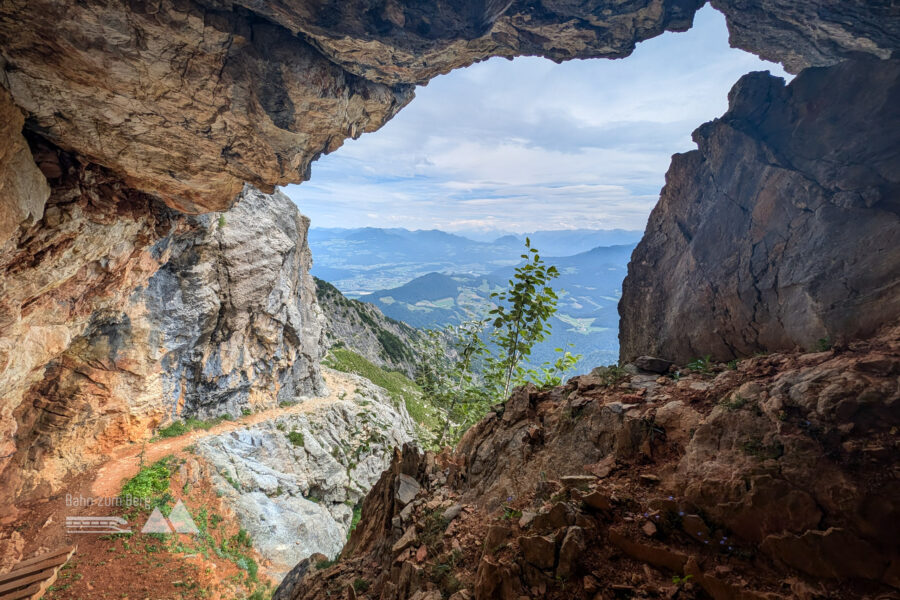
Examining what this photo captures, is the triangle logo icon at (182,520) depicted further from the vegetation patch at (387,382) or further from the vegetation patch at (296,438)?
the vegetation patch at (387,382)

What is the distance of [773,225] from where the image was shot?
27.2 ft

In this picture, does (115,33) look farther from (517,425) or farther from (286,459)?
(286,459)

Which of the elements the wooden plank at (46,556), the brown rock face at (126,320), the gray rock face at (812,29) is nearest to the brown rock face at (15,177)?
the brown rock face at (126,320)

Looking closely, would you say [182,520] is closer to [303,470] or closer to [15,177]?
[303,470]

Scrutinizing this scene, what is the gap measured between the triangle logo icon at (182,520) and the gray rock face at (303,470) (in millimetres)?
2341

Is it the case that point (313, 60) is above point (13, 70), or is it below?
above

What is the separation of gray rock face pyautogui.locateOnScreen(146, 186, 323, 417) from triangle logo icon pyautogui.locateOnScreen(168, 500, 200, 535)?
9808 millimetres

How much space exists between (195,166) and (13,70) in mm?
5500

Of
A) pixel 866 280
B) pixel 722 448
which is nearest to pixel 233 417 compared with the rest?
pixel 722 448

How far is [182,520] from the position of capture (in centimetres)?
1828

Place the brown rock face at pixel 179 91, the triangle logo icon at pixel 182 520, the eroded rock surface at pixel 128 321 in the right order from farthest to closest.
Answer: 1. the triangle logo icon at pixel 182 520
2. the eroded rock surface at pixel 128 321
3. the brown rock face at pixel 179 91

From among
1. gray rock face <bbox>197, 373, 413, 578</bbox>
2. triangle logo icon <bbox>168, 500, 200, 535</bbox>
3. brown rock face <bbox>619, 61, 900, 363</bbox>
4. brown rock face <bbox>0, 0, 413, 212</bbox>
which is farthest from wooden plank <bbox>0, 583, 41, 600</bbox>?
brown rock face <bbox>619, 61, 900, 363</bbox>

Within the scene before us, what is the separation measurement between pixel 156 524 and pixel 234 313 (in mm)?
16448

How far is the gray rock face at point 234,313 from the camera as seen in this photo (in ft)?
83.9
